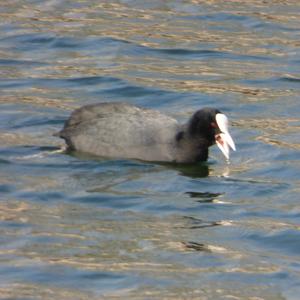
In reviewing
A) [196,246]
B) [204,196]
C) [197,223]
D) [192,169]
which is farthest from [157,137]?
[196,246]

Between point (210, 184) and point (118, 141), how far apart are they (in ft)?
3.01

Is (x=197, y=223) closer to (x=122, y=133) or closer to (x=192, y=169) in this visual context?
(x=192, y=169)

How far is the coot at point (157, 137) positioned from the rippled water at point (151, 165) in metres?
0.12

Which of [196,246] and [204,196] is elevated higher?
[196,246]

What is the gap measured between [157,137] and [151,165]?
228 millimetres

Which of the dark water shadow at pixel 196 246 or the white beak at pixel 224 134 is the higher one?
the white beak at pixel 224 134

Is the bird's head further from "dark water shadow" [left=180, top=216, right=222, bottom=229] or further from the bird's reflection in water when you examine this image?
"dark water shadow" [left=180, top=216, right=222, bottom=229]

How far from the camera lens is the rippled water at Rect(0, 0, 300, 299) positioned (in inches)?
310

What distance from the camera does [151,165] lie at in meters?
10.6

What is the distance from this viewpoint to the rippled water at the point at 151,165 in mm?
7879

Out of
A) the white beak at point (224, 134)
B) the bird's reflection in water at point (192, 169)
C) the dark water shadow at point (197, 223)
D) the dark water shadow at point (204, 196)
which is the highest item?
the white beak at point (224, 134)

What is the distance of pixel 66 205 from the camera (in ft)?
30.7

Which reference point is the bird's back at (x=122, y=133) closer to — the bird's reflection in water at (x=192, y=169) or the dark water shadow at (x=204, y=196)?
the bird's reflection in water at (x=192, y=169)

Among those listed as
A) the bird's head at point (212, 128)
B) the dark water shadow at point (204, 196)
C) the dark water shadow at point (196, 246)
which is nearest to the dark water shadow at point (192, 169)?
the bird's head at point (212, 128)
